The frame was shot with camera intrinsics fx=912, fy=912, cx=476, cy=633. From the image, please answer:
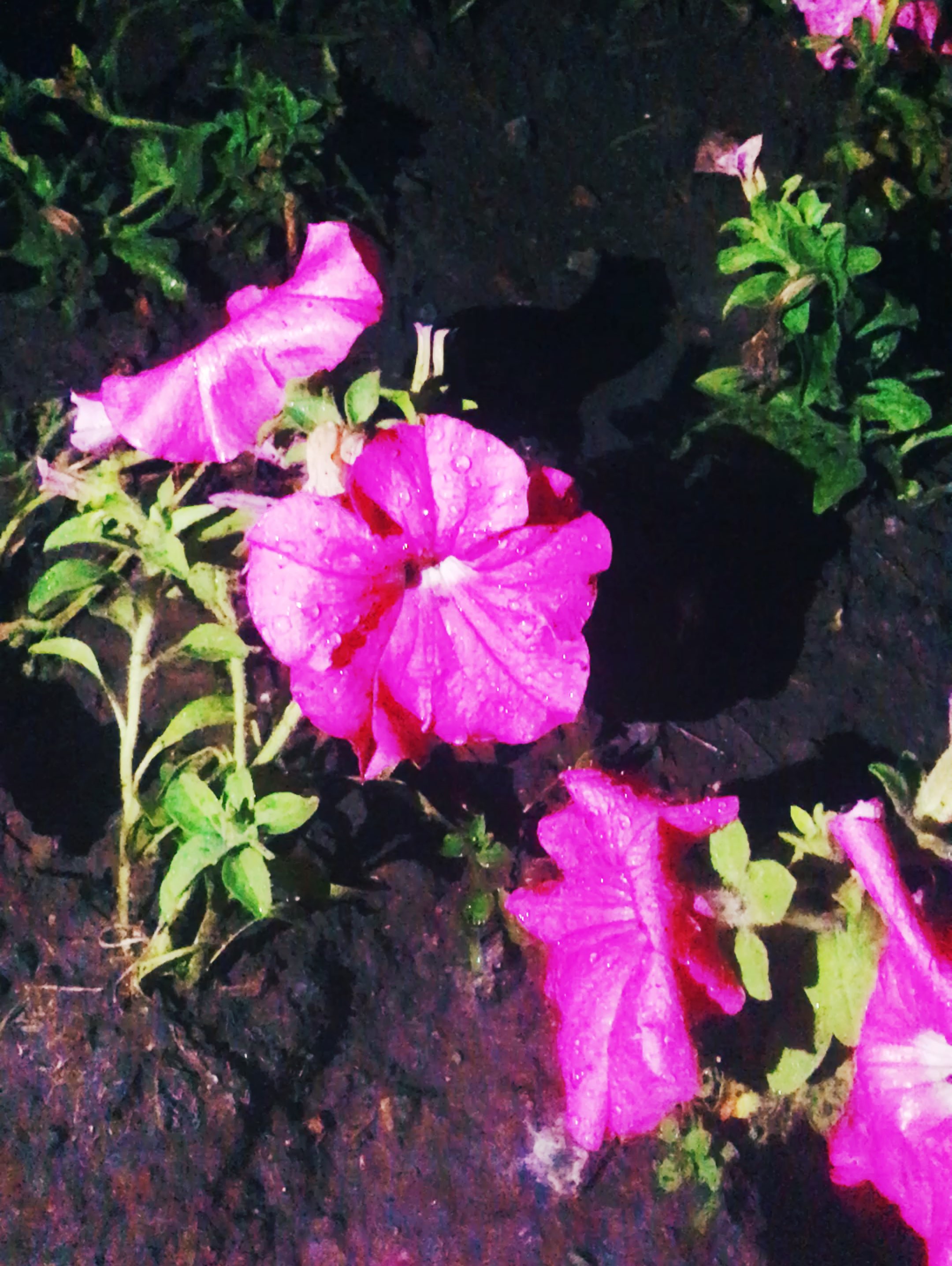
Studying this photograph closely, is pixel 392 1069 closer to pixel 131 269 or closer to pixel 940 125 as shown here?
pixel 131 269

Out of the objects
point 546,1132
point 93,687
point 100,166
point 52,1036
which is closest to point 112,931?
point 52,1036

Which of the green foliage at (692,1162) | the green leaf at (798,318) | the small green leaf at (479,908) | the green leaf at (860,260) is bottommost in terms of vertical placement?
the green foliage at (692,1162)

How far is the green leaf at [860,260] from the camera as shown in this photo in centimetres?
88

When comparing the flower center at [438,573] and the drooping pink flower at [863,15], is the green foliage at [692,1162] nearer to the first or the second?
the flower center at [438,573]

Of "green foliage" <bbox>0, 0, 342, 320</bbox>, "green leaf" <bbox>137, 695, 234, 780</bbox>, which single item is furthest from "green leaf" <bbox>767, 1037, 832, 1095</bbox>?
"green foliage" <bbox>0, 0, 342, 320</bbox>

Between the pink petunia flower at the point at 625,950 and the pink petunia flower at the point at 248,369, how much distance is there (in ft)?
1.21

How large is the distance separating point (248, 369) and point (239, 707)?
32 centimetres

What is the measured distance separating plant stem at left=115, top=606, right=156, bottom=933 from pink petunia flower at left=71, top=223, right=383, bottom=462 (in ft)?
0.79

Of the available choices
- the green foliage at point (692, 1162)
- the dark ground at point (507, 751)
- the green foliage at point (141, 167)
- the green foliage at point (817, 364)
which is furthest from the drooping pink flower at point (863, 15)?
the green foliage at point (692, 1162)

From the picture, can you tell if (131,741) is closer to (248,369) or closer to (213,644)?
(213,644)

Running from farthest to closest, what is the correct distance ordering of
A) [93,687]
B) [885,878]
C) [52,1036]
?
1. [93,687]
2. [52,1036]
3. [885,878]

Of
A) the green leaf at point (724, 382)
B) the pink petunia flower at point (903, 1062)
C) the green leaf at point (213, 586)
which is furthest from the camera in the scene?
the green leaf at point (724, 382)

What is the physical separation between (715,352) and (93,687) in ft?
2.68

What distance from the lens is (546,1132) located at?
0.90 metres
